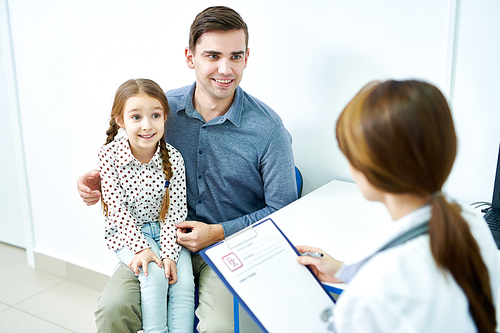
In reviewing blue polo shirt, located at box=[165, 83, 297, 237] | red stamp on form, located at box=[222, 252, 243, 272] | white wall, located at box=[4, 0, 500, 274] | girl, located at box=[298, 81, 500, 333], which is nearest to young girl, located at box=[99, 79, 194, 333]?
blue polo shirt, located at box=[165, 83, 297, 237]

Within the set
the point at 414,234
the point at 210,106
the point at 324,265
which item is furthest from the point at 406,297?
the point at 210,106

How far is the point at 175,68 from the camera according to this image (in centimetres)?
211

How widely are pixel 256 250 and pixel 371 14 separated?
3.61 feet

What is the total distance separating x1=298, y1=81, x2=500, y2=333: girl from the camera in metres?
0.65

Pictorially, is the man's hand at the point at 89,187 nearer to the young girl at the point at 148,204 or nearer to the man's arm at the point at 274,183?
the young girl at the point at 148,204

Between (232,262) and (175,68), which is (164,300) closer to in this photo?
(232,262)

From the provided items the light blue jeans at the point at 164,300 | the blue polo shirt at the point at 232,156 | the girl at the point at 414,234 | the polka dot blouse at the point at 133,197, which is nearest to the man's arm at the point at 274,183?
the blue polo shirt at the point at 232,156

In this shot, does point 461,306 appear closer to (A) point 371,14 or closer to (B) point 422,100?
(B) point 422,100

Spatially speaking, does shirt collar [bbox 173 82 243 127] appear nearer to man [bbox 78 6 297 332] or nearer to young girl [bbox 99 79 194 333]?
man [bbox 78 6 297 332]

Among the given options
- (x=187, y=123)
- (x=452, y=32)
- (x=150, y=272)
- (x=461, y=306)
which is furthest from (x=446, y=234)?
(x=187, y=123)

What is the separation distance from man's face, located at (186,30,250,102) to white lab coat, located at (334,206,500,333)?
102cm

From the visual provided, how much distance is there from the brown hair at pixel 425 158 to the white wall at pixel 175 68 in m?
0.95

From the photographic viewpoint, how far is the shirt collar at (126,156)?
1460 mm

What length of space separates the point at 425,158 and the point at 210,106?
109 centimetres
